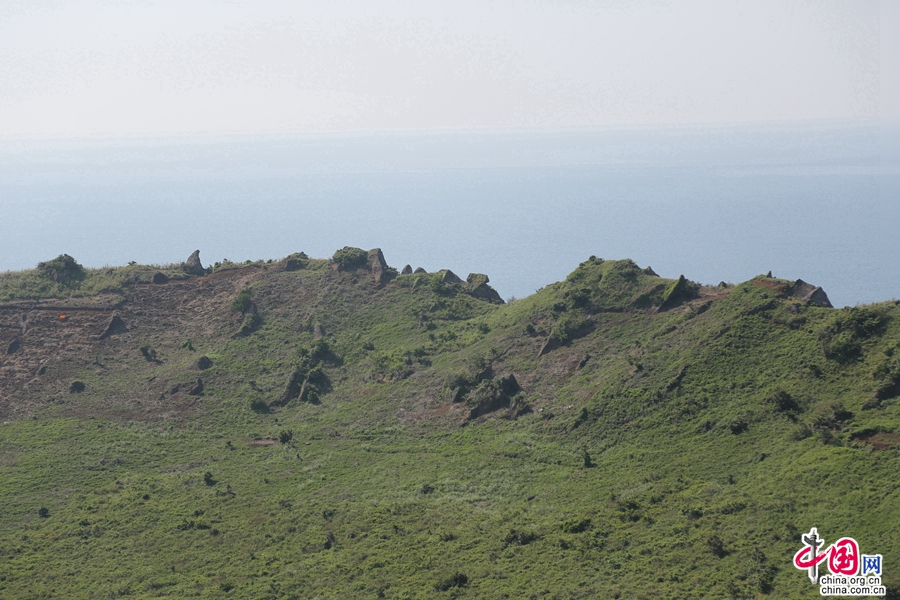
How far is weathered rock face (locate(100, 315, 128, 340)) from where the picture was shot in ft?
266

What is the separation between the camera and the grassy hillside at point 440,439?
4088 cm

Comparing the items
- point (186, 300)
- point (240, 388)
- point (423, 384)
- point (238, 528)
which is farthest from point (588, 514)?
point (186, 300)

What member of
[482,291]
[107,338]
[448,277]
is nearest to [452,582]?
[482,291]

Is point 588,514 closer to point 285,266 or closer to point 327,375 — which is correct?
point 327,375

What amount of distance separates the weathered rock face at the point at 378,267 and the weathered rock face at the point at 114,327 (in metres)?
26.9

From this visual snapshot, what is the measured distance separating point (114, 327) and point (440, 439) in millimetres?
40569

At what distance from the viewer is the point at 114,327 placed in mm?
82000

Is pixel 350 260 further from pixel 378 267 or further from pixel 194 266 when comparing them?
pixel 194 266

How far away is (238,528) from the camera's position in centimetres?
5091

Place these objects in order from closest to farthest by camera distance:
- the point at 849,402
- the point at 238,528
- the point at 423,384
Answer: the point at 849,402
the point at 238,528
the point at 423,384

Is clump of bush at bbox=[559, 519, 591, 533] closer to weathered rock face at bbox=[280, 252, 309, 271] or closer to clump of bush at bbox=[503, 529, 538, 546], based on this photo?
clump of bush at bbox=[503, 529, 538, 546]

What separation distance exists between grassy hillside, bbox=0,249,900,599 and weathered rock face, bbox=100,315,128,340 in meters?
0.20

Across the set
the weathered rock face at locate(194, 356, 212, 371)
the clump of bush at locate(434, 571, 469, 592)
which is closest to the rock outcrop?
the weathered rock face at locate(194, 356, 212, 371)

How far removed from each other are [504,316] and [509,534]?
3530cm
